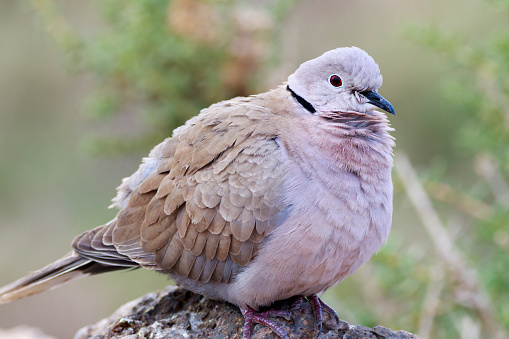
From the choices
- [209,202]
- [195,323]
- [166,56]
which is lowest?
[195,323]

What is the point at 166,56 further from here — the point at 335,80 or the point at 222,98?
the point at 335,80

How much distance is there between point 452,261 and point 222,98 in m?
2.33

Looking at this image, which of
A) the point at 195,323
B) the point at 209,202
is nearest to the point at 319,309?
the point at 195,323

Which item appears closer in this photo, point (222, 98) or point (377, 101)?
point (377, 101)

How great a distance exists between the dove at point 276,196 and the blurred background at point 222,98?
2.98ft

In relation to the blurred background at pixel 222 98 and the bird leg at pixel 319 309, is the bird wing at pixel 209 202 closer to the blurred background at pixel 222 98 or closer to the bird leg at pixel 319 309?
the bird leg at pixel 319 309

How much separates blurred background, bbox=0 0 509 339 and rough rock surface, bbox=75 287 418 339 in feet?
2.44

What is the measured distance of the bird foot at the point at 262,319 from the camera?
325 centimetres

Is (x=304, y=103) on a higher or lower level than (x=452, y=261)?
higher

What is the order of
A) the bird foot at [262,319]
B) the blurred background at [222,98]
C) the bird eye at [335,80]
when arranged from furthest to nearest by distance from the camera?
the blurred background at [222,98]
the bird eye at [335,80]
the bird foot at [262,319]

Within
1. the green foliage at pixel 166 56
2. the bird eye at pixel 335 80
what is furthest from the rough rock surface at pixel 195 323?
the green foliage at pixel 166 56

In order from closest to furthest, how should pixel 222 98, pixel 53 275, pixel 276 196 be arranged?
pixel 276 196, pixel 53 275, pixel 222 98

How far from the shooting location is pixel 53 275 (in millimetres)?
3857

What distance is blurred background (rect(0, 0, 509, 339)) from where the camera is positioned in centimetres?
443
